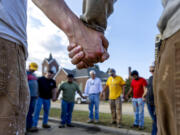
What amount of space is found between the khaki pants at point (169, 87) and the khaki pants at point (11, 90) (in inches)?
36.2

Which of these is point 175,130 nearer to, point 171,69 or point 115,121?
point 171,69

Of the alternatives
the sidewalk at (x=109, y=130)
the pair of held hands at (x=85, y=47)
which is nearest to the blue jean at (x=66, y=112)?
the sidewalk at (x=109, y=130)

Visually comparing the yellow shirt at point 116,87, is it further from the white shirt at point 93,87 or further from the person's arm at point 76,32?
the person's arm at point 76,32

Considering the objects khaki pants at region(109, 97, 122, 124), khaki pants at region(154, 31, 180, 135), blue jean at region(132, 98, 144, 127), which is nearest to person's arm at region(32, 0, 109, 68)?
khaki pants at region(154, 31, 180, 135)

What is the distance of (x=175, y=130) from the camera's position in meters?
1.03

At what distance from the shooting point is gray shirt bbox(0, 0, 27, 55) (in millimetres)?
954

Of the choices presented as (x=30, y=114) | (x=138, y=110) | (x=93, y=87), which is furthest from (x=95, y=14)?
(x=93, y=87)

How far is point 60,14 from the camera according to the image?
31.7 inches

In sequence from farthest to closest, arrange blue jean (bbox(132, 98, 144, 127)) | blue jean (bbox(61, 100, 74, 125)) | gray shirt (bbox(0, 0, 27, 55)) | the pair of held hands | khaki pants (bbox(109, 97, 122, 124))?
blue jean (bbox(61, 100, 74, 125)), khaki pants (bbox(109, 97, 122, 124)), blue jean (bbox(132, 98, 144, 127)), gray shirt (bbox(0, 0, 27, 55)), the pair of held hands

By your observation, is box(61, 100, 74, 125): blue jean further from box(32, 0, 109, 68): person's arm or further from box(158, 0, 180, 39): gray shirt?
box(32, 0, 109, 68): person's arm

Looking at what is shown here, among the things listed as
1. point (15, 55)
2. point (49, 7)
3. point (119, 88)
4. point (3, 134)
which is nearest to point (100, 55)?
point (49, 7)

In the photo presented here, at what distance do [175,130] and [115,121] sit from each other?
5.33 meters

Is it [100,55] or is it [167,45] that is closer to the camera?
[100,55]

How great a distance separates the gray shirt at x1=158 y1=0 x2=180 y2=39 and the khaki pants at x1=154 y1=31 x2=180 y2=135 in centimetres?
5
